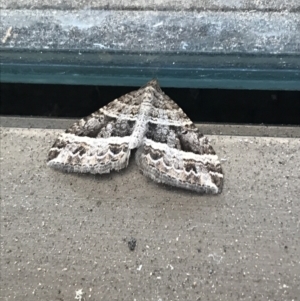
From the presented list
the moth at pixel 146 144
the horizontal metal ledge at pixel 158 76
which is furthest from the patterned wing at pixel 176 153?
the horizontal metal ledge at pixel 158 76

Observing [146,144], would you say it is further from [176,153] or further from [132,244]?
[132,244]

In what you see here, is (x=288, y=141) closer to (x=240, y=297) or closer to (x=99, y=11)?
(x=240, y=297)

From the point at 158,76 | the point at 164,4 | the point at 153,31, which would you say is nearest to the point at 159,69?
the point at 158,76

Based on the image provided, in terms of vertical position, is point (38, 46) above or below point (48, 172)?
above

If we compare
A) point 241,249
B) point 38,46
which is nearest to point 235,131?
point 241,249

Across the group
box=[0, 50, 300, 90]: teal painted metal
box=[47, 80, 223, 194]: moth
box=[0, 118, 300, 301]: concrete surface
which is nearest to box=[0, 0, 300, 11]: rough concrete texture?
box=[0, 50, 300, 90]: teal painted metal

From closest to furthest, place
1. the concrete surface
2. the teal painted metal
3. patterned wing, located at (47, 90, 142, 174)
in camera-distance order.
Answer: the concrete surface
patterned wing, located at (47, 90, 142, 174)
the teal painted metal

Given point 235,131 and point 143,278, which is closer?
point 143,278

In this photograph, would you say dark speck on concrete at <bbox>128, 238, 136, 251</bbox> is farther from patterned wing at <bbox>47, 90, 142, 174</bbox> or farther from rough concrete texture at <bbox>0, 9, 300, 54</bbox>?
rough concrete texture at <bbox>0, 9, 300, 54</bbox>

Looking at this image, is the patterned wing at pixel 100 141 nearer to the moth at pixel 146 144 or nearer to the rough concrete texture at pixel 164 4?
the moth at pixel 146 144
